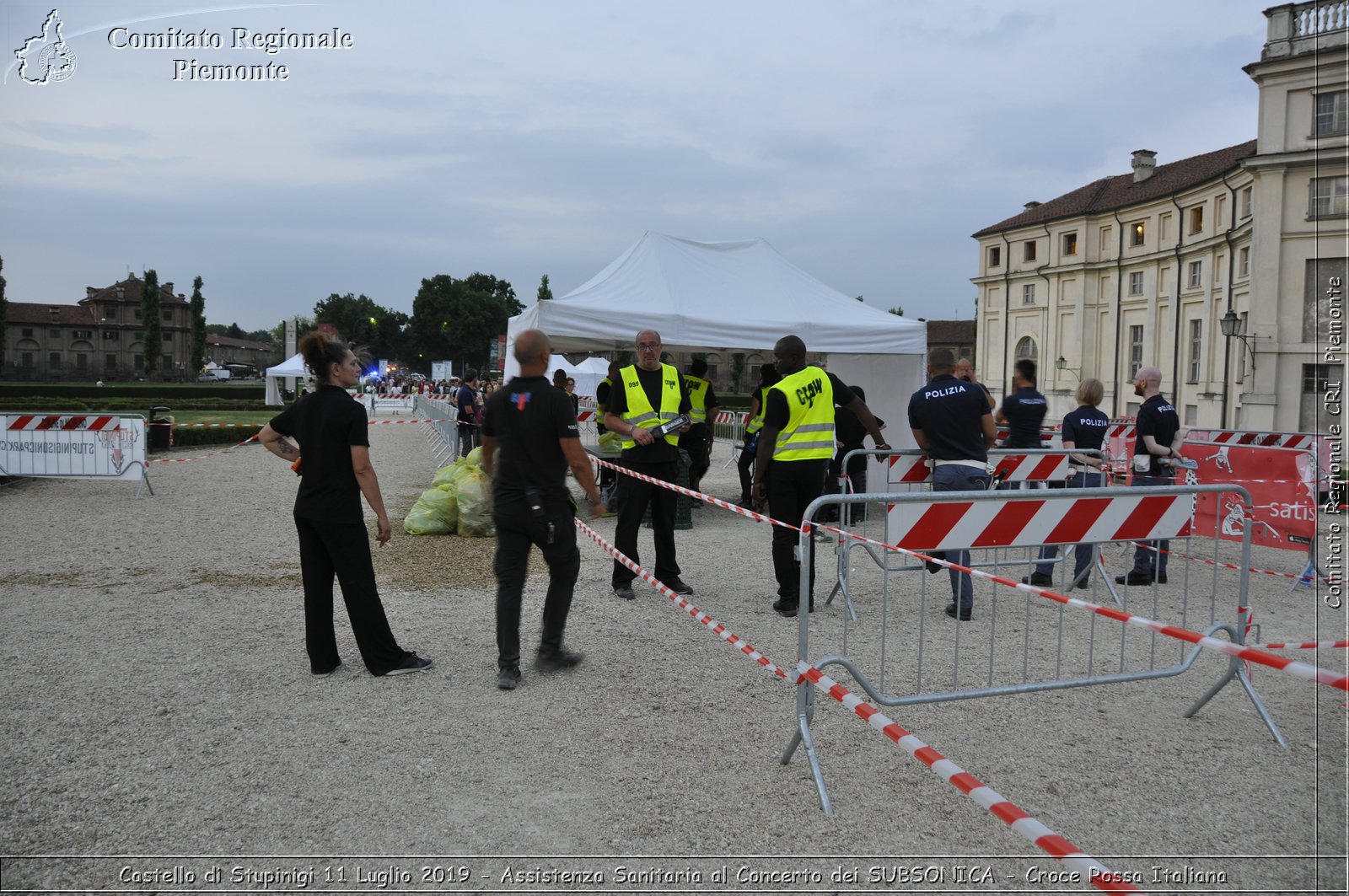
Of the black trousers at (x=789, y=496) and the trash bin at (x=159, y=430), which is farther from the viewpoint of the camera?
the trash bin at (x=159, y=430)

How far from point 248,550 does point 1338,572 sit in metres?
9.58

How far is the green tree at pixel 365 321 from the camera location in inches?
5266

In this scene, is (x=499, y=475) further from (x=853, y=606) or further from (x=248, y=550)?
(x=248, y=550)

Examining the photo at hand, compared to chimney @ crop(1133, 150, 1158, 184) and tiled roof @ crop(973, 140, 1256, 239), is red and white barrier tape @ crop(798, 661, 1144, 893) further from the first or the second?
chimney @ crop(1133, 150, 1158, 184)

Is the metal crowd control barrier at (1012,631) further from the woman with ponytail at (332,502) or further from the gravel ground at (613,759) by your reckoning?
the woman with ponytail at (332,502)

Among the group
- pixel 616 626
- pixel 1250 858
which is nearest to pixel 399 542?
pixel 616 626

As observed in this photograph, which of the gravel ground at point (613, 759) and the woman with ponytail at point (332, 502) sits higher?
the woman with ponytail at point (332, 502)

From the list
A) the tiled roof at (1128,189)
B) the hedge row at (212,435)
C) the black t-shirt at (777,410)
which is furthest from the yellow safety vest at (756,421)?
the tiled roof at (1128,189)

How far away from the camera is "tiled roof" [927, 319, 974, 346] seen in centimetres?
8794

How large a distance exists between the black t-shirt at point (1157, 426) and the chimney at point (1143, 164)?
5208cm

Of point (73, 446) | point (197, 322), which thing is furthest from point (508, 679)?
point (197, 322)

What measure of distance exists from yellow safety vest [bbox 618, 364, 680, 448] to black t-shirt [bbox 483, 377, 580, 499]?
212 cm

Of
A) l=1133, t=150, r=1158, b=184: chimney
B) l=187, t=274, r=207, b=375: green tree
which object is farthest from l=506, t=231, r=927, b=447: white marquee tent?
l=187, t=274, r=207, b=375: green tree

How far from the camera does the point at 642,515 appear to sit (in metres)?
7.04
